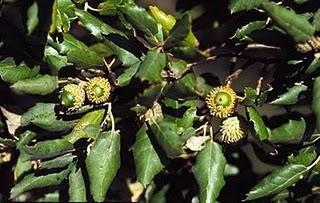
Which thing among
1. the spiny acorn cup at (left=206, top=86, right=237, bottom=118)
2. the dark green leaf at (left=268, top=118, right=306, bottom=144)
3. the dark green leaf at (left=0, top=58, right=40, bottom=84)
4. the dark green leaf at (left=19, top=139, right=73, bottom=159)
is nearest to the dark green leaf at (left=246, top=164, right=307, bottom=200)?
the dark green leaf at (left=268, top=118, right=306, bottom=144)

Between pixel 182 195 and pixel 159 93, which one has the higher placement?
pixel 159 93

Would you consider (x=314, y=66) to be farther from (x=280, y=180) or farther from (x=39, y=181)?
(x=39, y=181)

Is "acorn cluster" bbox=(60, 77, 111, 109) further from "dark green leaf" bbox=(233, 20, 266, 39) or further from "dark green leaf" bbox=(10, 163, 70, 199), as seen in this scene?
"dark green leaf" bbox=(233, 20, 266, 39)

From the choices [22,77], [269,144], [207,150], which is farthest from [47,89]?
[269,144]

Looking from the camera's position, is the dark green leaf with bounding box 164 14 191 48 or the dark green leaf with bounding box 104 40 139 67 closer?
the dark green leaf with bounding box 164 14 191 48

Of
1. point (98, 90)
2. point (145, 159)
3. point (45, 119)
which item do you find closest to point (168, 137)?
point (145, 159)

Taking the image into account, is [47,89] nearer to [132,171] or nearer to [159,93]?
[159,93]
